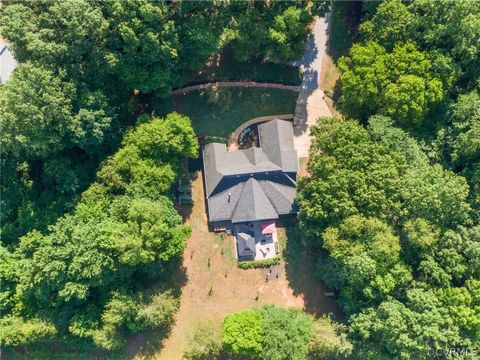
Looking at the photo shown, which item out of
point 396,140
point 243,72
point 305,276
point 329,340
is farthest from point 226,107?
point 329,340

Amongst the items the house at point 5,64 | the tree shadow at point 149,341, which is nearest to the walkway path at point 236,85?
the house at point 5,64

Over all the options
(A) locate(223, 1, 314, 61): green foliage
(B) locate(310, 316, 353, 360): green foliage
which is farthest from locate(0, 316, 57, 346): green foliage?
(A) locate(223, 1, 314, 61): green foliage

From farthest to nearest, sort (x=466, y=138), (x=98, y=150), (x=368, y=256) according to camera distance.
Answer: (x=98, y=150) → (x=466, y=138) → (x=368, y=256)

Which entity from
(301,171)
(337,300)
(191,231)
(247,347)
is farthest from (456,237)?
(191,231)

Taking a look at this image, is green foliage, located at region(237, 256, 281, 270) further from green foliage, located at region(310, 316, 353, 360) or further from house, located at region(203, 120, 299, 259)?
green foliage, located at region(310, 316, 353, 360)

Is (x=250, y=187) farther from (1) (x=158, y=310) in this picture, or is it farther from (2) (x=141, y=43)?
(2) (x=141, y=43)

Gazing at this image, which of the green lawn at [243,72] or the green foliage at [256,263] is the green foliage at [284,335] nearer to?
the green foliage at [256,263]

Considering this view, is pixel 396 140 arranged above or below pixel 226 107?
below

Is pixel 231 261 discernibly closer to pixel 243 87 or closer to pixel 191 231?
pixel 191 231
